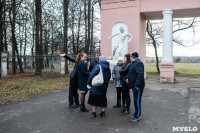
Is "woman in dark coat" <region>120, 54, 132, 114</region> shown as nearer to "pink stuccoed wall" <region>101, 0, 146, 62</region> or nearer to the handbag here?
the handbag

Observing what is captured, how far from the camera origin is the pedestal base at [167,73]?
11.9 meters

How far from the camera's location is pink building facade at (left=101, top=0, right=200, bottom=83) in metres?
12.0

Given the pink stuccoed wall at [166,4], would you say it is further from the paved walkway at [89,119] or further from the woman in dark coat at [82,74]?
the woman in dark coat at [82,74]

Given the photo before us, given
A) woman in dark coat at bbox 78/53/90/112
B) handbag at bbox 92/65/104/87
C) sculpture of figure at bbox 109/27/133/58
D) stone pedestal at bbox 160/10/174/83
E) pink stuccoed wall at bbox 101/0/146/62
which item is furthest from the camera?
pink stuccoed wall at bbox 101/0/146/62

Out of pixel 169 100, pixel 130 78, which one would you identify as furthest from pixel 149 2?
pixel 130 78

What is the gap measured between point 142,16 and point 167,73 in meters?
4.56

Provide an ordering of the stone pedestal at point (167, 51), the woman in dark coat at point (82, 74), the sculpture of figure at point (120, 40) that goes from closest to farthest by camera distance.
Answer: the woman in dark coat at point (82, 74), the stone pedestal at point (167, 51), the sculpture of figure at point (120, 40)

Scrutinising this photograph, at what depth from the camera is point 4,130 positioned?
4270 mm

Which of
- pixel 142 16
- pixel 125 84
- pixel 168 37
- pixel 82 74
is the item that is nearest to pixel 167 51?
pixel 168 37

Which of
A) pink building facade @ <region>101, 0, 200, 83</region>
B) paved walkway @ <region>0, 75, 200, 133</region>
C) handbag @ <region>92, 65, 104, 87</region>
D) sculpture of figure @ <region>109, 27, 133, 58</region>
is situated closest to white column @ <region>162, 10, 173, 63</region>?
pink building facade @ <region>101, 0, 200, 83</region>

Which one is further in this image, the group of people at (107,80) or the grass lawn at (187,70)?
the grass lawn at (187,70)

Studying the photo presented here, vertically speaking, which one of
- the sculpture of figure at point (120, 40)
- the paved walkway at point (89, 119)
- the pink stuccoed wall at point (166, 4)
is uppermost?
the pink stuccoed wall at point (166, 4)

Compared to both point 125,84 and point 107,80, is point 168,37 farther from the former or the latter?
point 107,80

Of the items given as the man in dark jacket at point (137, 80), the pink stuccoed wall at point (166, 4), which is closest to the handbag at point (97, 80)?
the man in dark jacket at point (137, 80)
